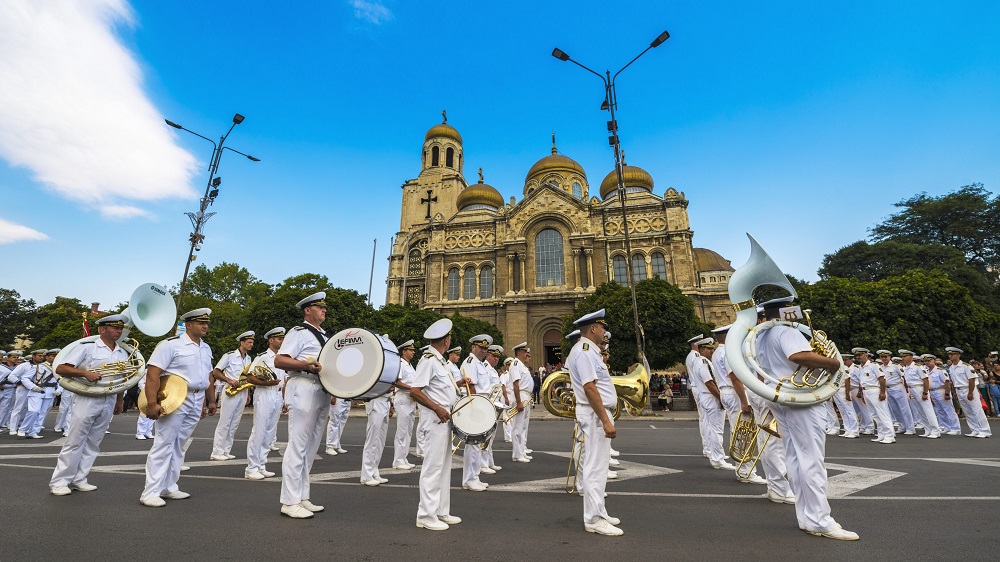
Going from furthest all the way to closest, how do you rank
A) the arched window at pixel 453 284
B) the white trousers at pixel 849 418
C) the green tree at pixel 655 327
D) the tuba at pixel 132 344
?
the arched window at pixel 453 284 → the green tree at pixel 655 327 → the white trousers at pixel 849 418 → the tuba at pixel 132 344

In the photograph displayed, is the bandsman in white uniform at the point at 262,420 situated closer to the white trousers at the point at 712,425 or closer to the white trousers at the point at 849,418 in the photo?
the white trousers at the point at 712,425

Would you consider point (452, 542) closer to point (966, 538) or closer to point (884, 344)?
point (966, 538)

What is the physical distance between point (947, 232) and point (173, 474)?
2397 inches

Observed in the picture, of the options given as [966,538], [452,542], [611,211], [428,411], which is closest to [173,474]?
[428,411]

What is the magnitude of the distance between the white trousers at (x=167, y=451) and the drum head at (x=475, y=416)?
120 inches

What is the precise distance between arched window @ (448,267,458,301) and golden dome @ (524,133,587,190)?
1563 centimetres

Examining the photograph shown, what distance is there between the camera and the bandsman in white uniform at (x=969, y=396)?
11.9 m

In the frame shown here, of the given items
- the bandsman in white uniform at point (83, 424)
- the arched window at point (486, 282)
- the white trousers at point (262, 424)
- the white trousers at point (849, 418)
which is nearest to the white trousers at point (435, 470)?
the white trousers at point (262, 424)

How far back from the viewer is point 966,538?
381cm

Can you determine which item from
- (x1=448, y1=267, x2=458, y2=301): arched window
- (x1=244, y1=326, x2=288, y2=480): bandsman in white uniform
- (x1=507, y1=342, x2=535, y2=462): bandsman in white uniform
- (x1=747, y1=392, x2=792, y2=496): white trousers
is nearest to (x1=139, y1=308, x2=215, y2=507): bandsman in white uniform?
(x1=244, y1=326, x2=288, y2=480): bandsman in white uniform

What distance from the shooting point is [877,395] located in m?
11.7

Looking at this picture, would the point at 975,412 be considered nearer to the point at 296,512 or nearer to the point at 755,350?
the point at 755,350

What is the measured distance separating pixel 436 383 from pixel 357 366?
2.57 ft

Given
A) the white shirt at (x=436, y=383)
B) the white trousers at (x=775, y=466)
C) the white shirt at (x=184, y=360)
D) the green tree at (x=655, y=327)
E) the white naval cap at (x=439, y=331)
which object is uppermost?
the green tree at (x=655, y=327)
